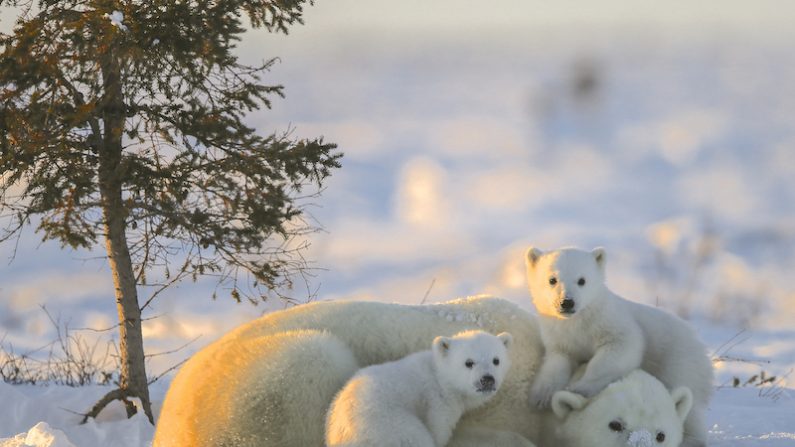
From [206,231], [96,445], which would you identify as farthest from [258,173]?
[96,445]

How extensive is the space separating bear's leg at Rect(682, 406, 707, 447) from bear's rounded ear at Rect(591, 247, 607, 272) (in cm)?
97

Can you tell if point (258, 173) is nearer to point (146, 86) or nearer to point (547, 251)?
point (146, 86)

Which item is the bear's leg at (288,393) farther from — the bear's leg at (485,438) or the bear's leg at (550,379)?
the bear's leg at (550,379)

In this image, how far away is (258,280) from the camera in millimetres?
9148

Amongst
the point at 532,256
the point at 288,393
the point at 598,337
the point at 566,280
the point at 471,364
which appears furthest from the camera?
the point at 532,256

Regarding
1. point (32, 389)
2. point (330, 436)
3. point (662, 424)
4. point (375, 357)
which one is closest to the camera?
point (330, 436)

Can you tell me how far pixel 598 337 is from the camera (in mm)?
4910

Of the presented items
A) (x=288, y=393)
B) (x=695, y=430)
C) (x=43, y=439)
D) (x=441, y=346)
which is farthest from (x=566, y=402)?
(x=43, y=439)

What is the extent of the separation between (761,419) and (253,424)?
5115mm

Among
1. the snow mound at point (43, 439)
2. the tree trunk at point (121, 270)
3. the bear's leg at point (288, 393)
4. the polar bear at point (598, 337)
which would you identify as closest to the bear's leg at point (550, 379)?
the polar bear at point (598, 337)

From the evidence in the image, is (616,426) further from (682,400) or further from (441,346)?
(441,346)

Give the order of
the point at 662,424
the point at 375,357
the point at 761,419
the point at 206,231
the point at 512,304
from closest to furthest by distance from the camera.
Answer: the point at 662,424
the point at 375,357
the point at 512,304
the point at 761,419
the point at 206,231

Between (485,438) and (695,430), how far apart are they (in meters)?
1.34

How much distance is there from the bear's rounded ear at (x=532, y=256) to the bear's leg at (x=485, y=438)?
92 cm
